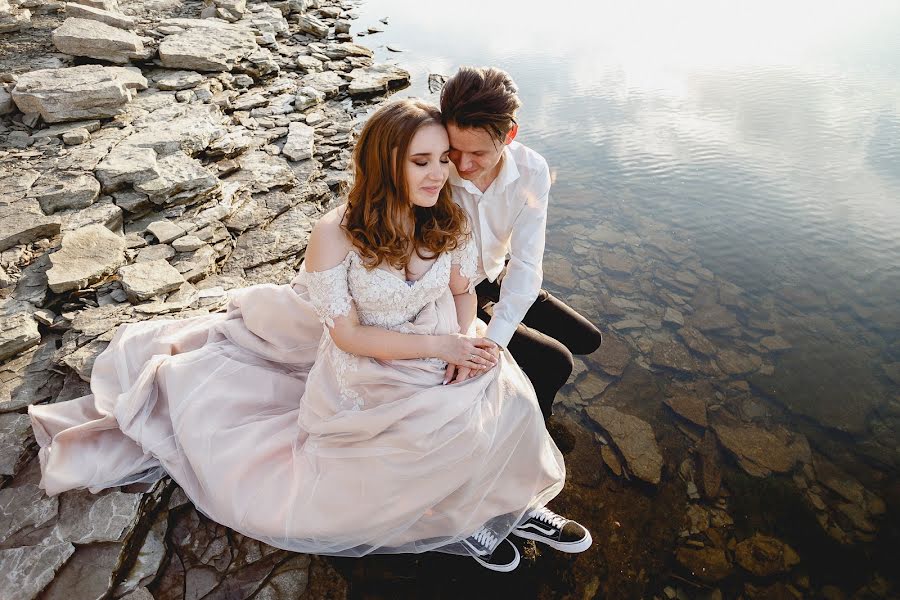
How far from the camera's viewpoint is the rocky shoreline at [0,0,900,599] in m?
2.51

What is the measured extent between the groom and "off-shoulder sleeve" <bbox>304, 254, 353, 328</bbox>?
80cm

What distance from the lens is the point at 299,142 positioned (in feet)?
21.1

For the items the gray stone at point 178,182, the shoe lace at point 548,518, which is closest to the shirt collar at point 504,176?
the shoe lace at point 548,518

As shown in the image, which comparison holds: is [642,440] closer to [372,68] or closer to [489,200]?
[489,200]

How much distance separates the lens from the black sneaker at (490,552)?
2.58 metres

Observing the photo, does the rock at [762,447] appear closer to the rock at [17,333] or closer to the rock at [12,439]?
the rock at [12,439]

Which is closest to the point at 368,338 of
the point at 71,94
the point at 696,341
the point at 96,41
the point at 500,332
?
the point at 500,332

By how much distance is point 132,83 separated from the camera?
6.25 metres

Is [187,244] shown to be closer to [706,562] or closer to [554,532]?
[554,532]

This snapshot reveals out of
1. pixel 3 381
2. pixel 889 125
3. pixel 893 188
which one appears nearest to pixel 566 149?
pixel 893 188

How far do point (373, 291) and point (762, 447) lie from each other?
9.98 ft

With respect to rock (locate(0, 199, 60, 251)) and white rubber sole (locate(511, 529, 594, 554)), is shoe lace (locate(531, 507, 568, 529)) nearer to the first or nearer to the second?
white rubber sole (locate(511, 529, 594, 554))

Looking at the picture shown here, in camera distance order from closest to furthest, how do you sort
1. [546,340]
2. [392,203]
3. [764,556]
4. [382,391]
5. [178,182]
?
[392,203]
[382,391]
[764,556]
[546,340]
[178,182]

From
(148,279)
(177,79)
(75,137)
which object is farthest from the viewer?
(177,79)
